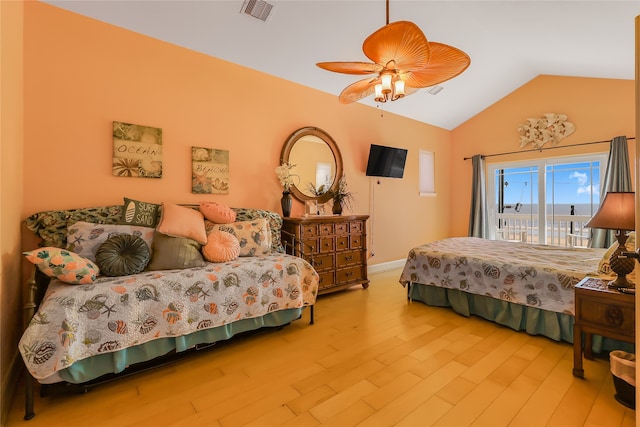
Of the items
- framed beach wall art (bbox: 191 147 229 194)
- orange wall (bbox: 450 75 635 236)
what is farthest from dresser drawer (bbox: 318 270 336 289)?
orange wall (bbox: 450 75 635 236)

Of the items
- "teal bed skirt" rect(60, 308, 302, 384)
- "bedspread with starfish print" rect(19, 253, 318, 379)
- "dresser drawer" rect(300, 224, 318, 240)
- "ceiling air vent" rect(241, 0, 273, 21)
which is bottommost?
"teal bed skirt" rect(60, 308, 302, 384)

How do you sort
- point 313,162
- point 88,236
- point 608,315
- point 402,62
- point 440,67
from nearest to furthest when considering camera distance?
point 608,315 < point 402,62 < point 440,67 < point 88,236 < point 313,162

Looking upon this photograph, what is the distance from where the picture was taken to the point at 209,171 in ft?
10.1

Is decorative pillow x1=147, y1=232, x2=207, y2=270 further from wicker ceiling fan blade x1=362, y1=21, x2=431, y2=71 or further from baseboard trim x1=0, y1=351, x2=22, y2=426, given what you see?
wicker ceiling fan blade x1=362, y1=21, x2=431, y2=71

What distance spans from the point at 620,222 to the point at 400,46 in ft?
5.88

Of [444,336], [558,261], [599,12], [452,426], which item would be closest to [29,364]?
[452,426]

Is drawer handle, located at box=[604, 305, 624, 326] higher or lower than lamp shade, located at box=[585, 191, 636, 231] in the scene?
lower

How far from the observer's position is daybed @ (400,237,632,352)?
2.35m

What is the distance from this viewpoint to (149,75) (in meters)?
2.73

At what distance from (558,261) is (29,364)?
→ 393 cm

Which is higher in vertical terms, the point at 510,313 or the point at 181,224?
the point at 181,224

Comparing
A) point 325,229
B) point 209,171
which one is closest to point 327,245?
point 325,229

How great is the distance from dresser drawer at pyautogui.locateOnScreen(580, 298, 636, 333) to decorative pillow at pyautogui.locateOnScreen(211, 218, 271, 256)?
8.05ft

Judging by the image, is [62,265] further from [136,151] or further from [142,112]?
[142,112]
